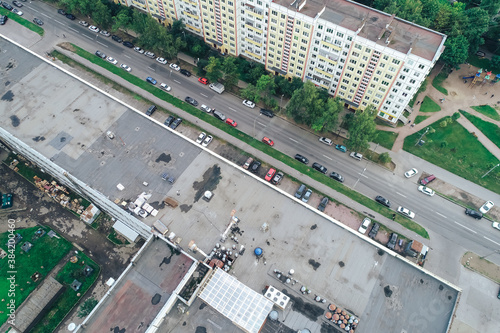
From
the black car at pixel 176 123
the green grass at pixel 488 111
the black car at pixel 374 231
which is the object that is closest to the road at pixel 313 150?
the black car at pixel 374 231

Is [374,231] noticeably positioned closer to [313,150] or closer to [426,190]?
[426,190]

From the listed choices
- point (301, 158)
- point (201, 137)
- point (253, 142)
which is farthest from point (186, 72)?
point (301, 158)

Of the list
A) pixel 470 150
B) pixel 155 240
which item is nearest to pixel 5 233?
pixel 155 240

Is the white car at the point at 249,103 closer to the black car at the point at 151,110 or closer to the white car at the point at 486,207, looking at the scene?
the black car at the point at 151,110

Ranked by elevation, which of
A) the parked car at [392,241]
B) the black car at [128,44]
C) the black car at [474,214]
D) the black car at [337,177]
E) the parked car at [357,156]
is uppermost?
the black car at [128,44]

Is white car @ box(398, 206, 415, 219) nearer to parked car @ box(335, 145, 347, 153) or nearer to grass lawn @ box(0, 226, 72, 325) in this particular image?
parked car @ box(335, 145, 347, 153)

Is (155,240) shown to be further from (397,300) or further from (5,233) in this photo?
(397,300)
